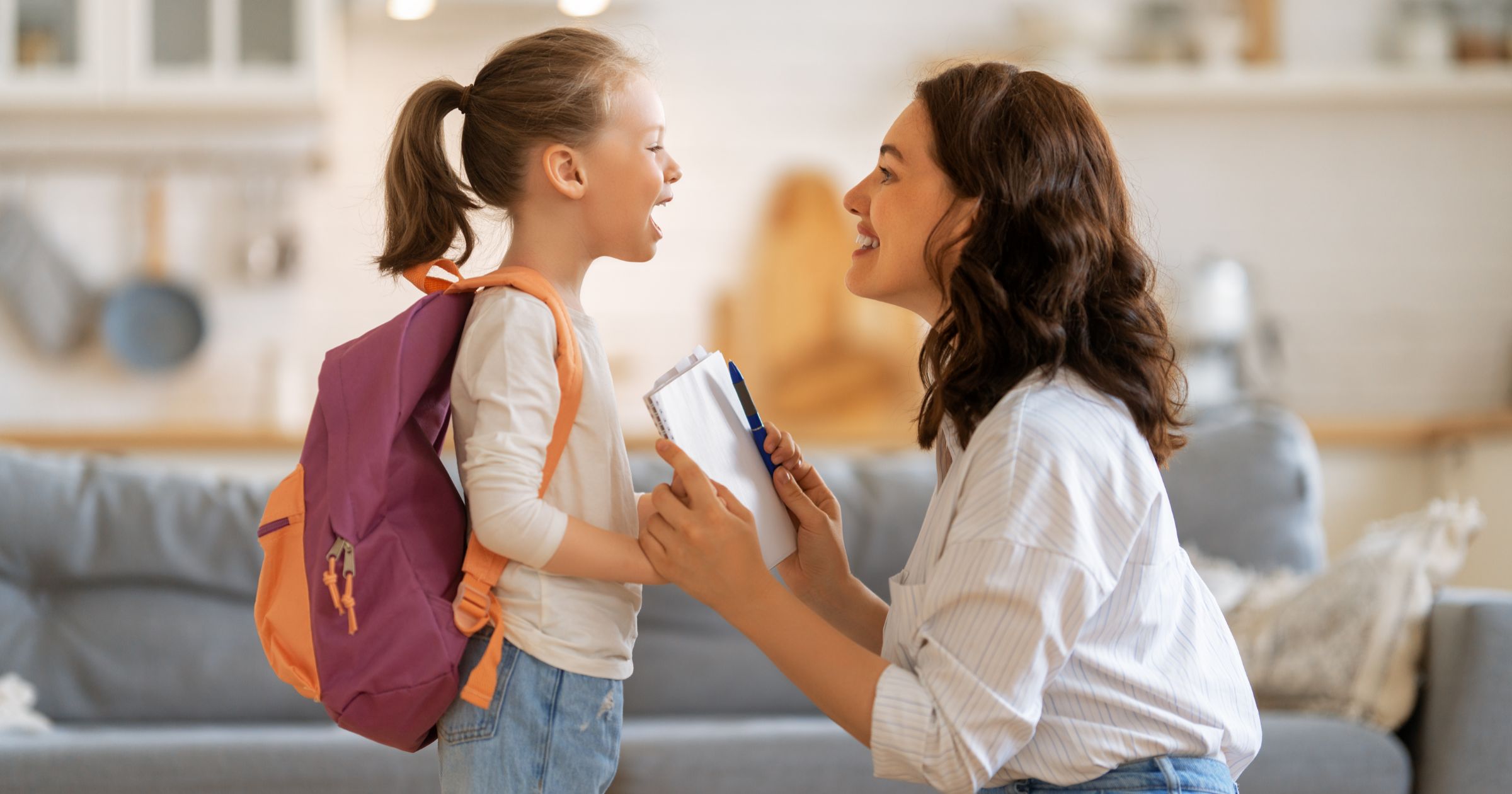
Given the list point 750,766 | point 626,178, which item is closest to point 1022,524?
point 626,178

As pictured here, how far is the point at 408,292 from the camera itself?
12.4ft

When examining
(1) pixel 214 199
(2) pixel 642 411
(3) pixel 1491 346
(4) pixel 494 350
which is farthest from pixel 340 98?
(3) pixel 1491 346

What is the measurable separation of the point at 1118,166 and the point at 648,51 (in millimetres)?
496

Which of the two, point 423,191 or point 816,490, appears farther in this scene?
point 816,490

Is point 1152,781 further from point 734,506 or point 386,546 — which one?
point 386,546

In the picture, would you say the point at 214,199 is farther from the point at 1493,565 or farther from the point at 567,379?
the point at 1493,565

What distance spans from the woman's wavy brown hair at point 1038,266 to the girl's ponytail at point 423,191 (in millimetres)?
444

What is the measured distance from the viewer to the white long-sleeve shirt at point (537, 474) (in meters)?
1.03

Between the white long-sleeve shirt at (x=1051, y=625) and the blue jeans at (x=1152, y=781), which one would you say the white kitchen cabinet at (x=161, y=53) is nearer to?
the white long-sleeve shirt at (x=1051, y=625)

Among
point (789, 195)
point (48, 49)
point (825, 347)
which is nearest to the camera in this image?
point (48, 49)

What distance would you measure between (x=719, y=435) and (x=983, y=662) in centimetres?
34

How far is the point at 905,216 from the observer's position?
3.92 feet

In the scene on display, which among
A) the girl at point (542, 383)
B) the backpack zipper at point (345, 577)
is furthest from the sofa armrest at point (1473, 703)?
the backpack zipper at point (345, 577)

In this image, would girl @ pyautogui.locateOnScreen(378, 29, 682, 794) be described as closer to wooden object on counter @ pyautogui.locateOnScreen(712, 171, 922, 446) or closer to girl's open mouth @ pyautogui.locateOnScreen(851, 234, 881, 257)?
girl's open mouth @ pyautogui.locateOnScreen(851, 234, 881, 257)
